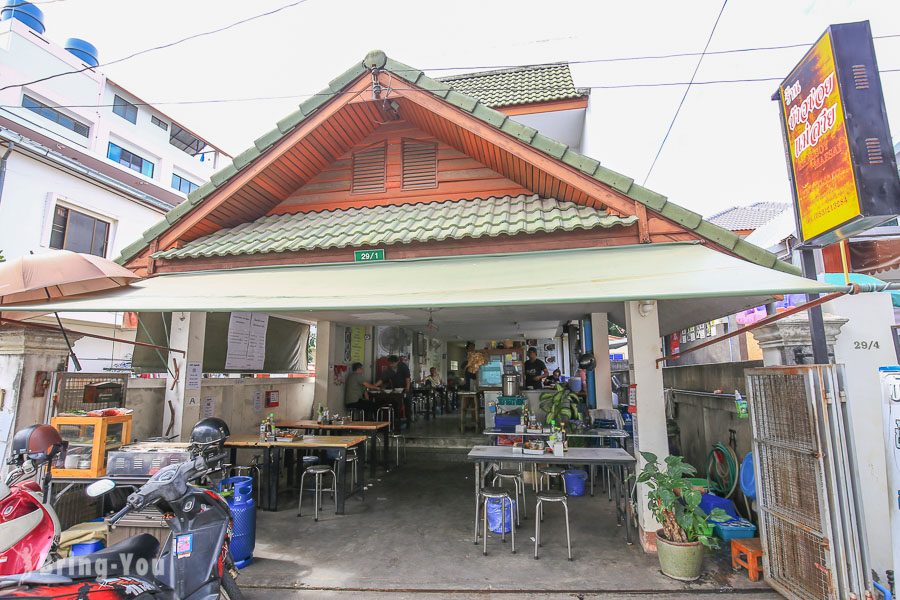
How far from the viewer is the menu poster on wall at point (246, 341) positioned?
24.3ft

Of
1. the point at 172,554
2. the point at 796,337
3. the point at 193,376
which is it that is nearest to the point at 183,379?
the point at 193,376

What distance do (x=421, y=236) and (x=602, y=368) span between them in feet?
16.6

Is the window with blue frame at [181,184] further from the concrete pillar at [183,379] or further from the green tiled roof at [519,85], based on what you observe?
the concrete pillar at [183,379]

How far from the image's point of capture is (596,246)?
4.35m

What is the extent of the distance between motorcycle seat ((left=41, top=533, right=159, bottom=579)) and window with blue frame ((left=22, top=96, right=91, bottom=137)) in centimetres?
1853

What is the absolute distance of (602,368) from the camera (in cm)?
799

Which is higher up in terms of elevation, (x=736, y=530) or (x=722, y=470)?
(x=722, y=470)

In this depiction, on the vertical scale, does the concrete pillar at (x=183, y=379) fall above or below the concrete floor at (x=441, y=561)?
above

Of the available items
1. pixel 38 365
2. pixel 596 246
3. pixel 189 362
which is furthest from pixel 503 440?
pixel 38 365

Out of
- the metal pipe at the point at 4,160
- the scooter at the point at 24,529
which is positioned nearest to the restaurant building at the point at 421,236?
the scooter at the point at 24,529

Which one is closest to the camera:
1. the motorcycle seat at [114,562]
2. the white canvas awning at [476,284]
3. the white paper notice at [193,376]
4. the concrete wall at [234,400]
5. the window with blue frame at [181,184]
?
the motorcycle seat at [114,562]

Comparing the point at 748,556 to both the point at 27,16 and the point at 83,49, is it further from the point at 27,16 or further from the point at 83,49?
the point at 83,49

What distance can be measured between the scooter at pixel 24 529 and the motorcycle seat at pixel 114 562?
2.51ft

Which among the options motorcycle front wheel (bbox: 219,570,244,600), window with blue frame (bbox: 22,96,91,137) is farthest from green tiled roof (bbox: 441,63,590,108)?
window with blue frame (bbox: 22,96,91,137)
